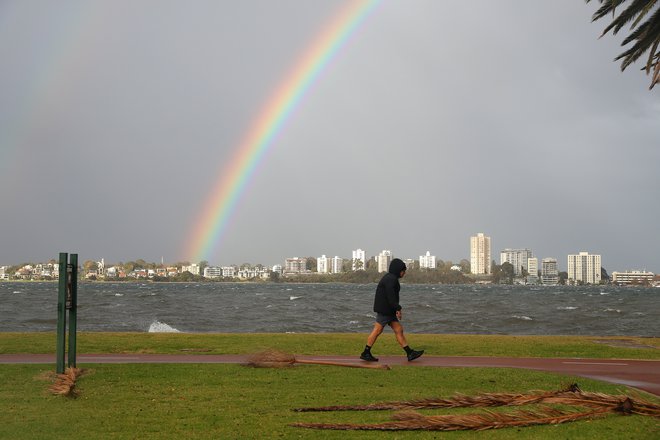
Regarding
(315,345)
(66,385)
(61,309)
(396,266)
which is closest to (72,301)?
(61,309)

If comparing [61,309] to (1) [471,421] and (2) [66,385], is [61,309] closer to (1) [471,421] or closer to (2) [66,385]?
(2) [66,385]

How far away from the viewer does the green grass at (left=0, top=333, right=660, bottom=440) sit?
725cm

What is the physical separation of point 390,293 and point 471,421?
697 cm

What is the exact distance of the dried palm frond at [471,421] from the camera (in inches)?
259

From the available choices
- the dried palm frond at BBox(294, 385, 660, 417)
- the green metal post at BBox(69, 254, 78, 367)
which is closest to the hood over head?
the dried palm frond at BBox(294, 385, 660, 417)

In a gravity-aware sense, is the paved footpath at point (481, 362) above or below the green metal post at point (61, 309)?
below

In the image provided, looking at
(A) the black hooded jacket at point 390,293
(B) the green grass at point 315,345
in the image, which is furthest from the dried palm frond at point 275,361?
(B) the green grass at point 315,345

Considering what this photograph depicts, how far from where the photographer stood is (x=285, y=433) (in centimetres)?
724

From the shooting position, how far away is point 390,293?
44.3ft

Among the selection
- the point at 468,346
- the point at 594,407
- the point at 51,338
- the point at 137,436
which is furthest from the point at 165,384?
the point at 51,338

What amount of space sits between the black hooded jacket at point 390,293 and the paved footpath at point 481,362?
1259mm

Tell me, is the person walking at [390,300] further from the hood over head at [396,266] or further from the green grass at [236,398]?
the green grass at [236,398]

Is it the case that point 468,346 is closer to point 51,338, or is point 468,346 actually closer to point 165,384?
point 165,384

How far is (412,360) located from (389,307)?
1540 millimetres
